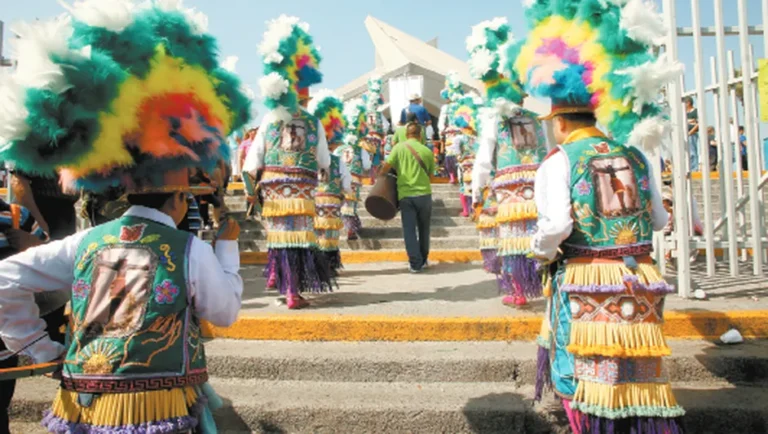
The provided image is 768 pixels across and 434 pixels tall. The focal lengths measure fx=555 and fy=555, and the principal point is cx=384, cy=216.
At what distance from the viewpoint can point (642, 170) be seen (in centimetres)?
272

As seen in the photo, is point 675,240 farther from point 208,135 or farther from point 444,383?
point 208,135

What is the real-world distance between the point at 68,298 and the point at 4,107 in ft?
2.79

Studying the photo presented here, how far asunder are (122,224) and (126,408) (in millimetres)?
671

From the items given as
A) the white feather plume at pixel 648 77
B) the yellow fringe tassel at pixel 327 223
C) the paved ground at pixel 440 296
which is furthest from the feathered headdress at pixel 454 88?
the white feather plume at pixel 648 77

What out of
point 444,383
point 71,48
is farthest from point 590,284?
point 71,48

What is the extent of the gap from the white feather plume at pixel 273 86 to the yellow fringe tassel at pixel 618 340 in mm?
3415

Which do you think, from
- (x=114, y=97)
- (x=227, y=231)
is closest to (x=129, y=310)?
(x=227, y=231)

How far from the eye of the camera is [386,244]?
9.49 meters

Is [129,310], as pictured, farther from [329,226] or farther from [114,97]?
[329,226]

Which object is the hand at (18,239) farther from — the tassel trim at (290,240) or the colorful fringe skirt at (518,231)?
the colorful fringe skirt at (518,231)

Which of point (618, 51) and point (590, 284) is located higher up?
point (618, 51)

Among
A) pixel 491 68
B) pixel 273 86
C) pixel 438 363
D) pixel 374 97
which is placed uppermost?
pixel 374 97

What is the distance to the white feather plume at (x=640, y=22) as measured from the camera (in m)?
2.65

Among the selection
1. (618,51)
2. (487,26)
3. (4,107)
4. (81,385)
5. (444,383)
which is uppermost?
(487,26)
